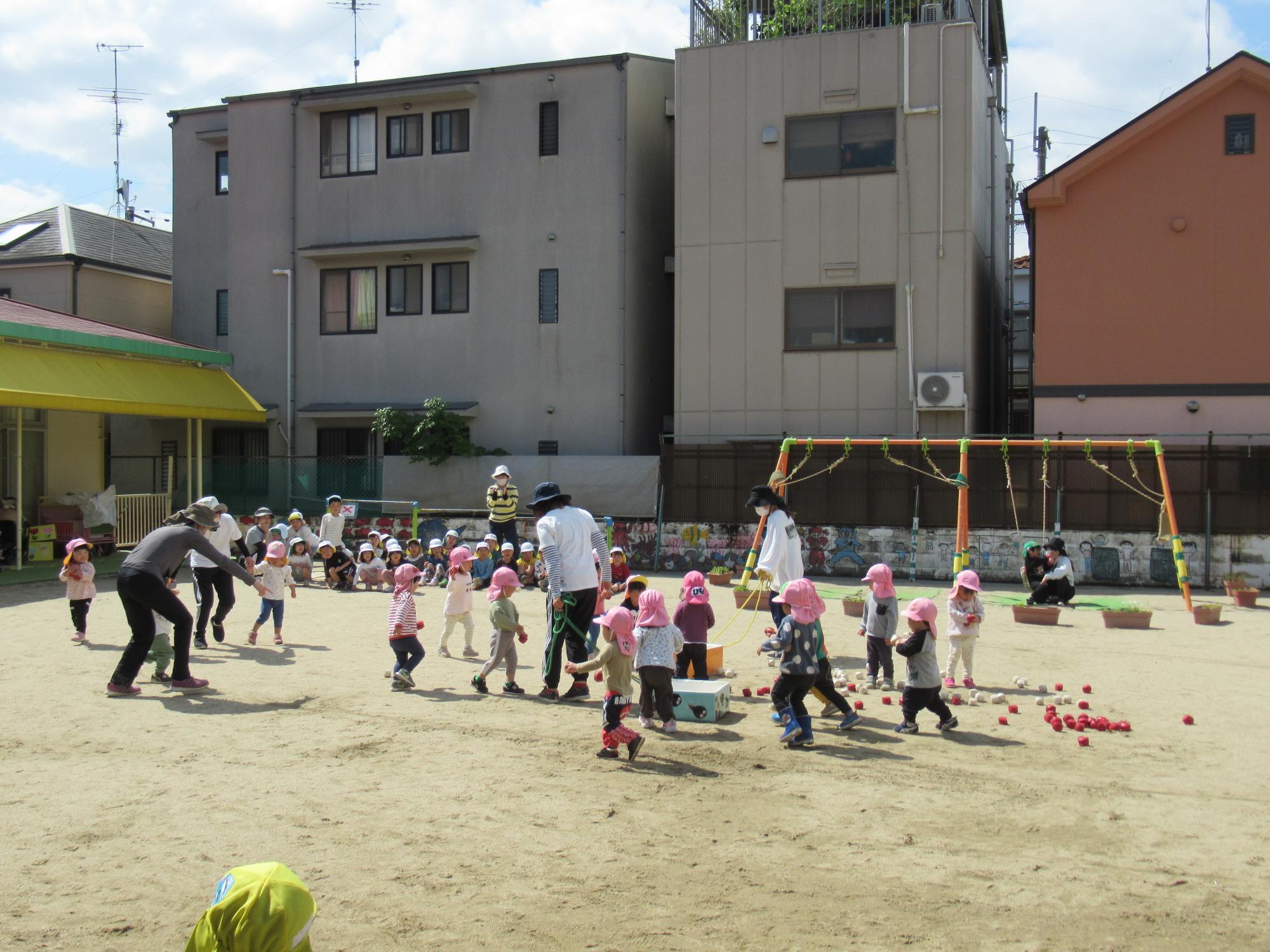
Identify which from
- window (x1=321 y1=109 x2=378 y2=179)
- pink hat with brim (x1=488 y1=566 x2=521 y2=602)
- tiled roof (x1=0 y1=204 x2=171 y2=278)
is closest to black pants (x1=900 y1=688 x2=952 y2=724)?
pink hat with brim (x1=488 y1=566 x2=521 y2=602)

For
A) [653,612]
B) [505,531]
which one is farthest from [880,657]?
[505,531]

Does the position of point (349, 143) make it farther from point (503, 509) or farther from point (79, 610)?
point (79, 610)

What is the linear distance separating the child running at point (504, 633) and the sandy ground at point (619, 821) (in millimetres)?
211

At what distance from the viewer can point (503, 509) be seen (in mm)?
18781

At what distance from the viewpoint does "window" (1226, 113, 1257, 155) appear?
20016 millimetres

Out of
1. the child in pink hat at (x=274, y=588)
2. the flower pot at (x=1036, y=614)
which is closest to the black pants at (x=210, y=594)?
the child in pink hat at (x=274, y=588)

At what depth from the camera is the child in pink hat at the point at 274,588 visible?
12.9m

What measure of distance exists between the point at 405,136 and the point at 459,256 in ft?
10.3

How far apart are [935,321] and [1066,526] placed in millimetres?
4482

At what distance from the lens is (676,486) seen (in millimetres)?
21562

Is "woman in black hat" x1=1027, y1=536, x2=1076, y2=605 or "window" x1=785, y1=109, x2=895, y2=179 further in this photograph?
"window" x1=785, y1=109, x2=895, y2=179

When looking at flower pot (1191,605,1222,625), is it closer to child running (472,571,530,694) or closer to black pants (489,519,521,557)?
child running (472,571,530,694)

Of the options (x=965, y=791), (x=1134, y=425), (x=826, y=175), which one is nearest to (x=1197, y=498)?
(x=1134, y=425)

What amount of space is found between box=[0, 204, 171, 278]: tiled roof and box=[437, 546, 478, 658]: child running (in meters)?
20.1
